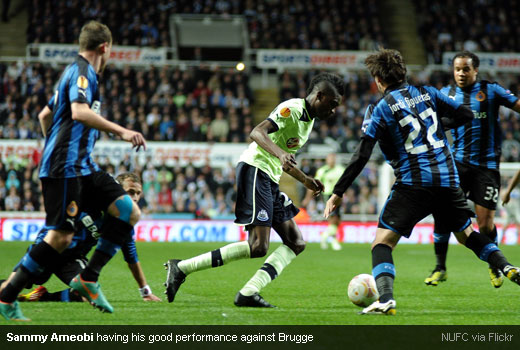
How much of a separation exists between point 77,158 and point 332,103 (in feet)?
7.32

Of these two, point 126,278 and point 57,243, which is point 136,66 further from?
point 57,243

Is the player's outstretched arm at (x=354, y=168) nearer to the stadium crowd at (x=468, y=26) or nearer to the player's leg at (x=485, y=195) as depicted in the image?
the player's leg at (x=485, y=195)

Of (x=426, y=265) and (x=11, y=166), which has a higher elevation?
(x=11, y=166)

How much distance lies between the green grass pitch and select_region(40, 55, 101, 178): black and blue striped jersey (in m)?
1.02

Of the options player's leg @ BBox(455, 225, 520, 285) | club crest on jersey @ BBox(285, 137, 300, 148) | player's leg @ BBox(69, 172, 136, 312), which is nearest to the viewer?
player's leg @ BBox(69, 172, 136, 312)

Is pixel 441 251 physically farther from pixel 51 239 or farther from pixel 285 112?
pixel 51 239

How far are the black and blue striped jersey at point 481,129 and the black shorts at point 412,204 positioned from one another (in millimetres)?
1826

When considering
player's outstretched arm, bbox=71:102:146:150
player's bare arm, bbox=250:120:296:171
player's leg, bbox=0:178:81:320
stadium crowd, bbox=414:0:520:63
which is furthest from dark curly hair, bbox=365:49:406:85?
stadium crowd, bbox=414:0:520:63

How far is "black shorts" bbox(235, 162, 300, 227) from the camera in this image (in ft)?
20.0

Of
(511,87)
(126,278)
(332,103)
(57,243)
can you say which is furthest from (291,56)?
(57,243)

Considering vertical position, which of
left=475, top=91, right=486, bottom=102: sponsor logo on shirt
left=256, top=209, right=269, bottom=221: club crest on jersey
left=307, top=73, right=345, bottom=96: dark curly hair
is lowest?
left=256, top=209, right=269, bottom=221: club crest on jersey

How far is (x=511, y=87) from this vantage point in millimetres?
25203

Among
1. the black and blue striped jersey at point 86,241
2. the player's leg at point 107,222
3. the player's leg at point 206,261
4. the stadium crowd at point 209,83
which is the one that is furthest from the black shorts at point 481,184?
the stadium crowd at point 209,83

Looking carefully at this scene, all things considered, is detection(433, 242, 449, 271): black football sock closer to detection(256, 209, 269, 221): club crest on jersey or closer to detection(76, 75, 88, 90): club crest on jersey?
detection(256, 209, 269, 221): club crest on jersey
